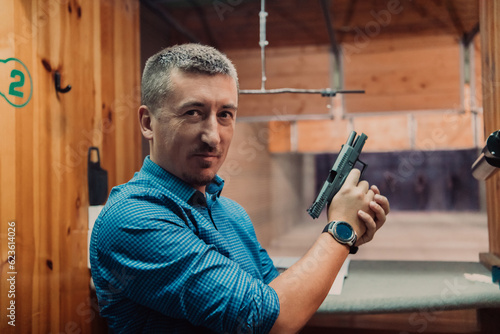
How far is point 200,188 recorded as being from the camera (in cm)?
93

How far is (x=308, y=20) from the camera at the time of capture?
2809mm

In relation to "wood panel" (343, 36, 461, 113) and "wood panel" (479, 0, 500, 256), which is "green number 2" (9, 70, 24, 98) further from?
"wood panel" (343, 36, 461, 113)

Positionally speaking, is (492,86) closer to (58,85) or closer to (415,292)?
(415,292)

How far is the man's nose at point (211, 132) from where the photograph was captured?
2.78 feet

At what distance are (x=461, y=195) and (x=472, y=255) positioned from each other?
4.04 metres

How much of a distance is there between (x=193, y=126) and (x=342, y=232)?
39cm

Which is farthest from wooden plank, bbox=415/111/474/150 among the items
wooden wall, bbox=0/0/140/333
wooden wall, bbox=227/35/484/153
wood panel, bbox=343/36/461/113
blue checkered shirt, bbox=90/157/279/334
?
blue checkered shirt, bbox=90/157/279/334

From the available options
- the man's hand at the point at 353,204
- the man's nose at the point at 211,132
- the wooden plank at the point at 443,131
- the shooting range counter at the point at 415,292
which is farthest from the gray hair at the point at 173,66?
the wooden plank at the point at 443,131

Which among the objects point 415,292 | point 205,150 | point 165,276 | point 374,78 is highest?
point 374,78

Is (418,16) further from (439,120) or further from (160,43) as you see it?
(439,120)

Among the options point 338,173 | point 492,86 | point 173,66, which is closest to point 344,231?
point 338,173

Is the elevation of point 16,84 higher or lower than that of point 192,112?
higher

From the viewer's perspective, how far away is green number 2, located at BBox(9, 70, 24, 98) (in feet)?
Result: 4.20

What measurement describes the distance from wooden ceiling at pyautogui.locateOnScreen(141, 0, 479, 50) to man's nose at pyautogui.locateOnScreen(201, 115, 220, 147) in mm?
1860
